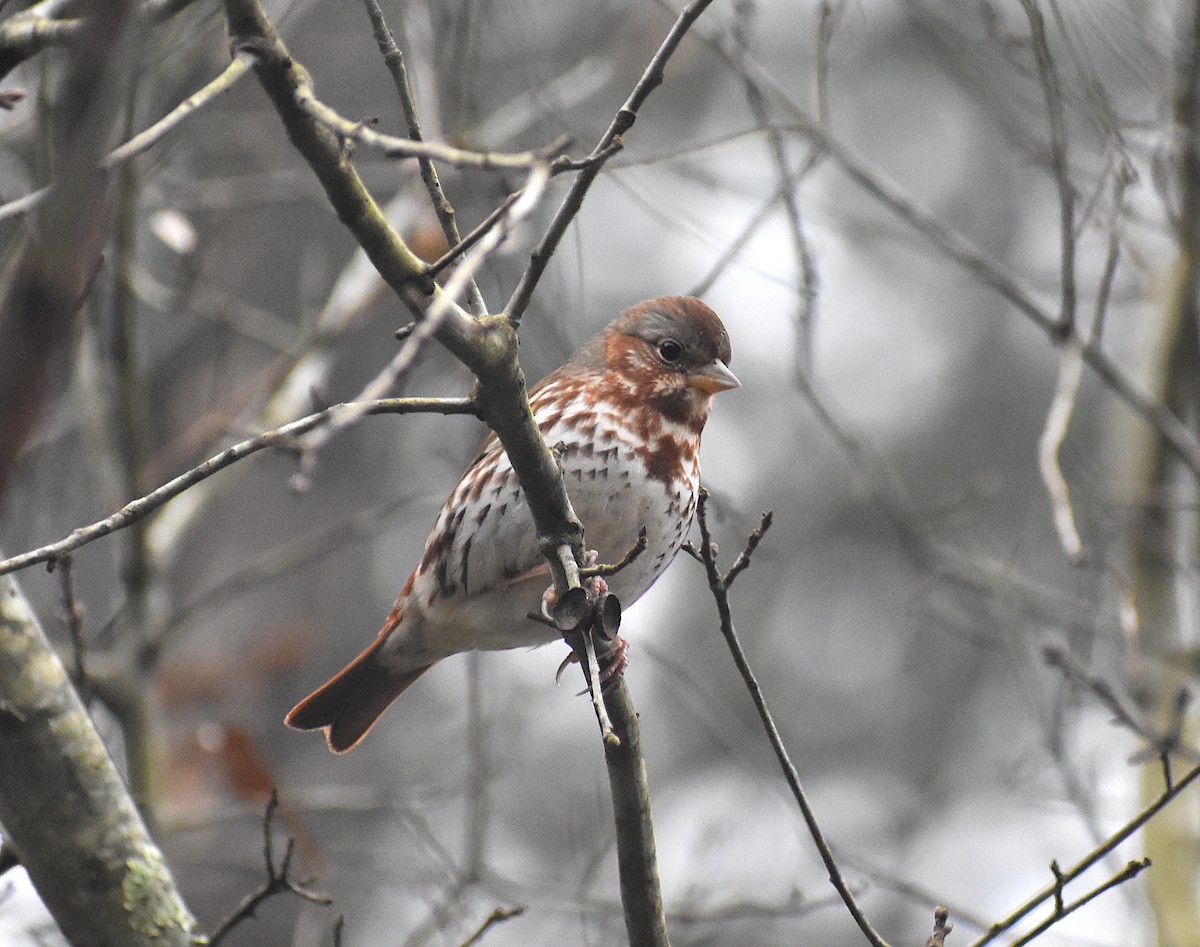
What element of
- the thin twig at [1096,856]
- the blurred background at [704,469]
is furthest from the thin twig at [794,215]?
the thin twig at [1096,856]

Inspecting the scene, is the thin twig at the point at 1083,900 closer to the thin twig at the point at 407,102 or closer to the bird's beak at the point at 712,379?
the thin twig at the point at 407,102

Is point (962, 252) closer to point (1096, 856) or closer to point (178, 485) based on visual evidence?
point (1096, 856)

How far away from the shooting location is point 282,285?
9.62 meters

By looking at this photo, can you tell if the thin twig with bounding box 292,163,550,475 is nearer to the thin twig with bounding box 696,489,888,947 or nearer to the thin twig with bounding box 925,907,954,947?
the thin twig with bounding box 696,489,888,947

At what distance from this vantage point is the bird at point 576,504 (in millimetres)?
4207

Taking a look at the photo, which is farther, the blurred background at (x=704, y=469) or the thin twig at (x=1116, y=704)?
the blurred background at (x=704, y=469)

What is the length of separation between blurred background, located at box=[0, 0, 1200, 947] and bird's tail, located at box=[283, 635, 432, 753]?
471 millimetres

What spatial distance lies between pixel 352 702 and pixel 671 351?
1.71m

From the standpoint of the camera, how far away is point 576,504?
13.6 ft

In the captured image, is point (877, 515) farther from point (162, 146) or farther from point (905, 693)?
point (162, 146)

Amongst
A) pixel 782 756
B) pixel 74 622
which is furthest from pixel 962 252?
pixel 74 622

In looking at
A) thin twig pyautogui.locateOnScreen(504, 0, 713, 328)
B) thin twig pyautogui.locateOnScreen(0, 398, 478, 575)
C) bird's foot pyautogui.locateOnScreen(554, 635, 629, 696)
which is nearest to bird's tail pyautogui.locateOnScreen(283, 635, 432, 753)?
bird's foot pyautogui.locateOnScreen(554, 635, 629, 696)

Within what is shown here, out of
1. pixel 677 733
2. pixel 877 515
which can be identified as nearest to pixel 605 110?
pixel 877 515

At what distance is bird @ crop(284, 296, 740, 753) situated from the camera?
13.8 ft
